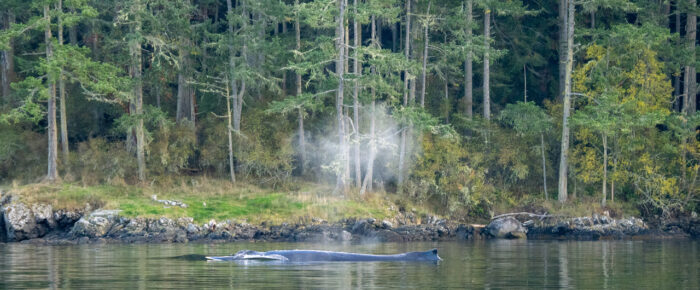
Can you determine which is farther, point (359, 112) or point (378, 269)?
point (359, 112)

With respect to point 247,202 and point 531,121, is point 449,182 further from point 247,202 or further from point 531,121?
point 247,202

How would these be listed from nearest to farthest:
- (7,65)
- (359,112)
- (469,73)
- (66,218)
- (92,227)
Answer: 1. (92,227)
2. (66,218)
3. (359,112)
4. (469,73)
5. (7,65)

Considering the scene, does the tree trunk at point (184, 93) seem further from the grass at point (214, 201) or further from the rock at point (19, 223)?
the rock at point (19, 223)

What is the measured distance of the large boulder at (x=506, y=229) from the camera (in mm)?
37812

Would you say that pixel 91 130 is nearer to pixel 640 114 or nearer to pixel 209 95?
pixel 209 95

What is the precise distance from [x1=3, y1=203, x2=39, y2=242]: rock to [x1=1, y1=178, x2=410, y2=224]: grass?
74 centimetres

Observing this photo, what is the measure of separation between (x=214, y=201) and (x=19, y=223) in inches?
327

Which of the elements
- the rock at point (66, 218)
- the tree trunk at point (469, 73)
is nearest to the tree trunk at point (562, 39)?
the tree trunk at point (469, 73)

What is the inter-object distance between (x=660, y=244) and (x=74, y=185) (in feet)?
83.5

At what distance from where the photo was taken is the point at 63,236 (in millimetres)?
36938

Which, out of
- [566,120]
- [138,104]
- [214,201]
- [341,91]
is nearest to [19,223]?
[214,201]

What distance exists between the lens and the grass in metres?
38.4

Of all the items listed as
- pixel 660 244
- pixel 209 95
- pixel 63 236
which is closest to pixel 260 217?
pixel 63 236

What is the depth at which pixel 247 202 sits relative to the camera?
40562 mm
